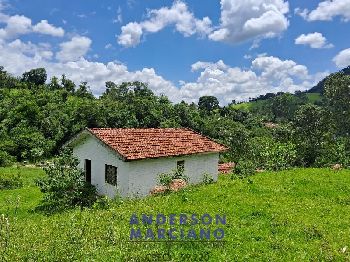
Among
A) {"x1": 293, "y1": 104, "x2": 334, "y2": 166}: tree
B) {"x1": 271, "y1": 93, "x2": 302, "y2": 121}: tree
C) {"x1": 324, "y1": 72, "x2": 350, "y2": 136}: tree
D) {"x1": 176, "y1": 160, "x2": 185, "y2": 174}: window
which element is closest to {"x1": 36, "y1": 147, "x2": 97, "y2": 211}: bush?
{"x1": 176, "y1": 160, "x2": 185, "y2": 174}: window

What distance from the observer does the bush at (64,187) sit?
22.6 m

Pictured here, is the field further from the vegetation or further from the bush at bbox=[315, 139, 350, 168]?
the bush at bbox=[315, 139, 350, 168]

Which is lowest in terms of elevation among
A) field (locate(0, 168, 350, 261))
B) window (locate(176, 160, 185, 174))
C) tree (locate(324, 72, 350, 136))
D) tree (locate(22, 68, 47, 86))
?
field (locate(0, 168, 350, 261))

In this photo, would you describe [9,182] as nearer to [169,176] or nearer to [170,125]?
[169,176]

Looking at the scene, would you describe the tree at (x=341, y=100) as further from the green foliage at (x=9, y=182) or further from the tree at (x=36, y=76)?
the tree at (x=36, y=76)

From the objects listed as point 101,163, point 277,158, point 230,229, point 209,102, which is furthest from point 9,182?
point 209,102

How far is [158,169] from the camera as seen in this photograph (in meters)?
24.7

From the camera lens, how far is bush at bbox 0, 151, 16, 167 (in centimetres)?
5147

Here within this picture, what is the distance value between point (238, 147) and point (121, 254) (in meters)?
38.5

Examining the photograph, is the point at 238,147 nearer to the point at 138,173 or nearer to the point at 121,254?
the point at 138,173

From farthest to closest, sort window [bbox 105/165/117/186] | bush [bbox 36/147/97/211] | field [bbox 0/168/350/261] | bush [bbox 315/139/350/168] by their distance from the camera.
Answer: bush [bbox 315/139/350/168], window [bbox 105/165/117/186], bush [bbox 36/147/97/211], field [bbox 0/168/350/261]

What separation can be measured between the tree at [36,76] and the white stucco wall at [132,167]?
81.0m

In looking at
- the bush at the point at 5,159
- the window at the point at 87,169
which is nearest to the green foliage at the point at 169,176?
the window at the point at 87,169

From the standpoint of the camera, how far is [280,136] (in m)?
54.2
